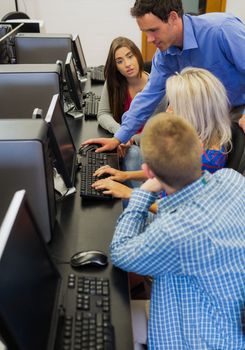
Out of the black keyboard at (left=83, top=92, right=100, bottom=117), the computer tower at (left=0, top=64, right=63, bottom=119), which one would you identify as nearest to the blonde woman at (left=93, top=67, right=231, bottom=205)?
the computer tower at (left=0, top=64, right=63, bottom=119)

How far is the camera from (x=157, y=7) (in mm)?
1615

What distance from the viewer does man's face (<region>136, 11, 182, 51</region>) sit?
5.45 feet

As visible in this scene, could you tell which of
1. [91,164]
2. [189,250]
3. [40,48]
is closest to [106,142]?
[91,164]

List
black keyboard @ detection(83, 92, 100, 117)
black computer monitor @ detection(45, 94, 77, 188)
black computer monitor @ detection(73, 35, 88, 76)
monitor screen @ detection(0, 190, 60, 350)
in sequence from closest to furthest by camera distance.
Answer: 1. monitor screen @ detection(0, 190, 60, 350)
2. black computer monitor @ detection(45, 94, 77, 188)
3. black keyboard @ detection(83, 92, 100, 117)
4. black computer monitor @ detection(73, 35, 88, 76)

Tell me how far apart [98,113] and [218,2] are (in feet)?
10.8

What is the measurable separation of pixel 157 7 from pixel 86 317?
4.24ft

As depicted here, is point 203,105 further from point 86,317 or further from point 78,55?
point 78,55

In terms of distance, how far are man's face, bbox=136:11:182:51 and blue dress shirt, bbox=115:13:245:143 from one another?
59mm

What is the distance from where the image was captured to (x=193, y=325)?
3.20 ft

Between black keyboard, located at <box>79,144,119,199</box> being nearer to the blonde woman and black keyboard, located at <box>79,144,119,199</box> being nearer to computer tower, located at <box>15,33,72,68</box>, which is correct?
the blonde woman

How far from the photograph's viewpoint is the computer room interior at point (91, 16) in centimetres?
450

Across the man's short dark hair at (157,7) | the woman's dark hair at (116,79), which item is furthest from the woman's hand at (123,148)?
the man's short dark hair at (157,7)

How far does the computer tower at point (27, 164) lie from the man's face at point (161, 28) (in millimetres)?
801

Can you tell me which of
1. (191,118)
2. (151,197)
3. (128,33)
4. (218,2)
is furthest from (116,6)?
(151,197)
